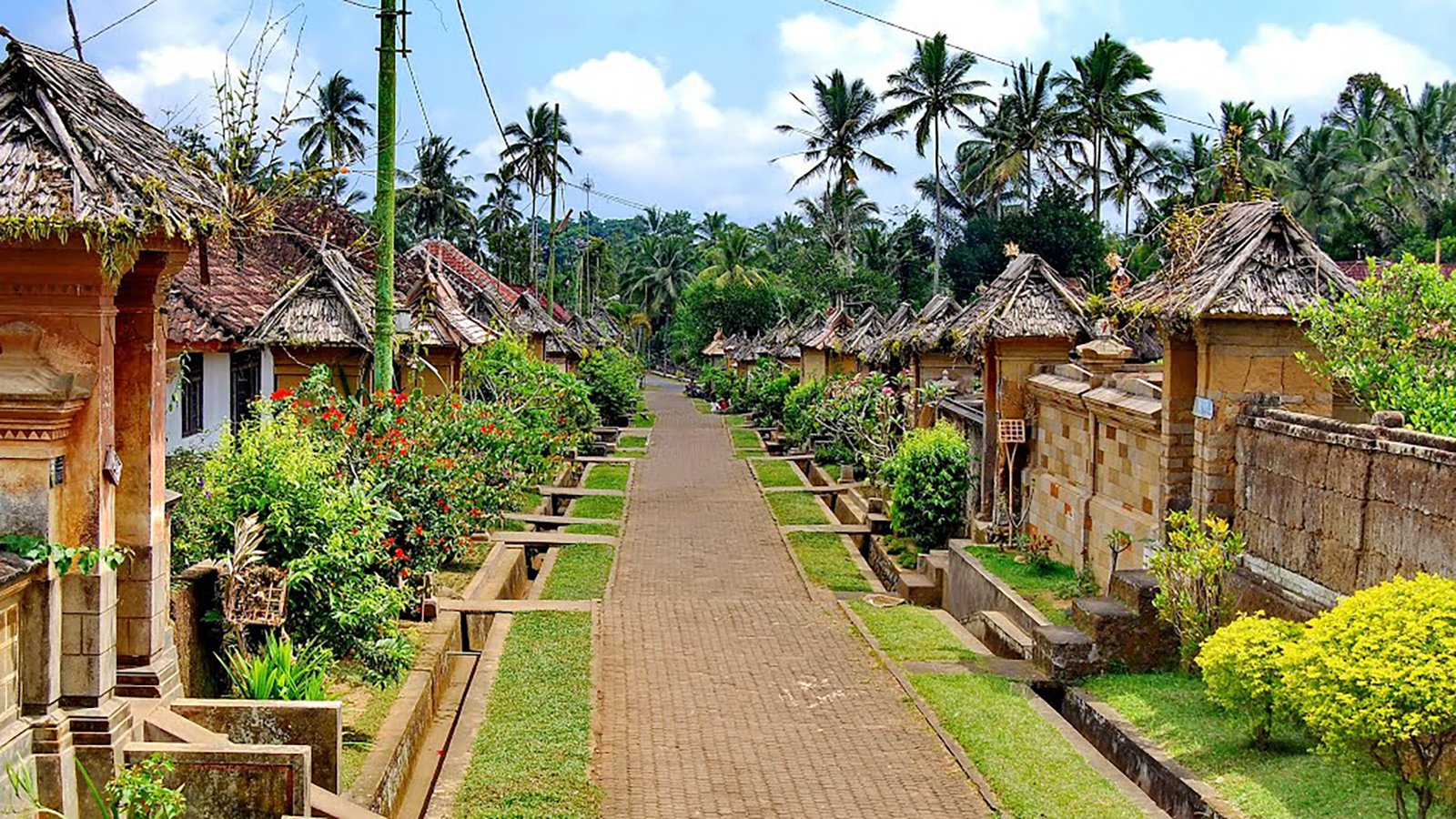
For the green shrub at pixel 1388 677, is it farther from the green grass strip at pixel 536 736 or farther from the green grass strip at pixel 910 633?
the green grass strip at pixel 910 633

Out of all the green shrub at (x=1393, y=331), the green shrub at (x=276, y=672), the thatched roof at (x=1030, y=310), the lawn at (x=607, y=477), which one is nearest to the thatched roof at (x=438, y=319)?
the lawn at (x=607, y=477)

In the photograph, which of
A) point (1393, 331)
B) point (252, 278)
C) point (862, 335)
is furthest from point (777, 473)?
point (1393, 331)

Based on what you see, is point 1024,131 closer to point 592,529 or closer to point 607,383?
point 607,383

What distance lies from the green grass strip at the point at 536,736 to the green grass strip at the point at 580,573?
2189mm

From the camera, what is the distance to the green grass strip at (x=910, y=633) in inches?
513

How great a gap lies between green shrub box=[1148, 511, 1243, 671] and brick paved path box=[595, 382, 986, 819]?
2277mm

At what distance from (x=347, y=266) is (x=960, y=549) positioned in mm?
8661

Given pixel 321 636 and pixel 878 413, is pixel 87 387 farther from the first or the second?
pixel 878 413

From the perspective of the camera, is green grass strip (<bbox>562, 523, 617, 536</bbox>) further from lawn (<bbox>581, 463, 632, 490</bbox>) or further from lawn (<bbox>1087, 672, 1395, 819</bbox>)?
lawn (<bbox>1087, 672, 1395, 819</bbox>)

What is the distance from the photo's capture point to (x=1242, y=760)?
338 inches

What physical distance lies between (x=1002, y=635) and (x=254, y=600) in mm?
7390

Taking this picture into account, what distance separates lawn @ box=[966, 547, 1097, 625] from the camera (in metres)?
14.0

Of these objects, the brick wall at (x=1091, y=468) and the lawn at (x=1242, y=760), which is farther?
the brick wall at (x=1091, y=468)

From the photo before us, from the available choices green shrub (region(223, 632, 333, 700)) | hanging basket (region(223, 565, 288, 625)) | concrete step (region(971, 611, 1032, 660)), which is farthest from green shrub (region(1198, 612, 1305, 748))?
hanging basket (region(223, 565, 288, 625))
